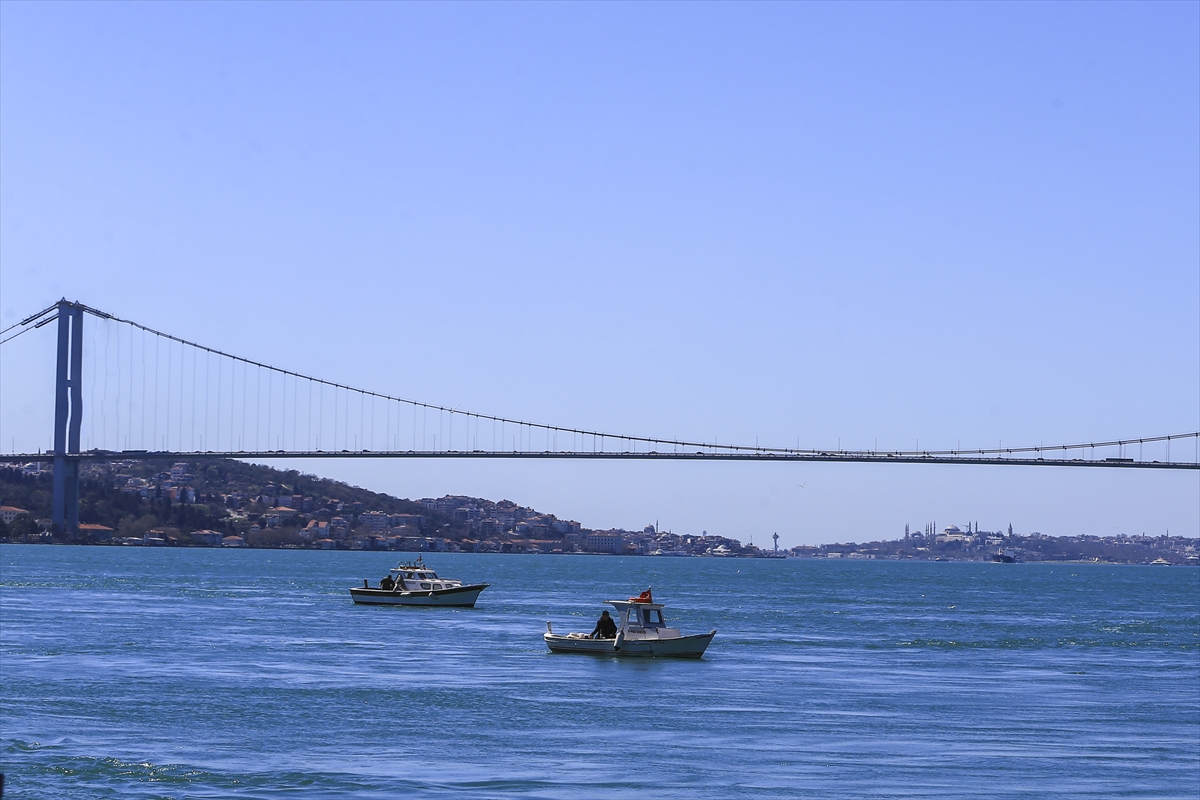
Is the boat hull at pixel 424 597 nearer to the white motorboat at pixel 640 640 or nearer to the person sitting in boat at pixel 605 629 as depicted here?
the person sitting in boat at pixel 605 629

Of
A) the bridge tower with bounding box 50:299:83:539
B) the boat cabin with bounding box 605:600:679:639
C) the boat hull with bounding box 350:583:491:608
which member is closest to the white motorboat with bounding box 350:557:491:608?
the boat hull with bounding box 350:583:491:608

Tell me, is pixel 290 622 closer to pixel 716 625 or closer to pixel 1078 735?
pixel 716 625

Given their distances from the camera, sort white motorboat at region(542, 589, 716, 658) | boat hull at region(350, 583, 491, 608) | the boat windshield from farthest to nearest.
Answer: boat hull at region(350, 583, 491, 608)
the boat windshield
white motorboat at region(542, 589, 716, 658)

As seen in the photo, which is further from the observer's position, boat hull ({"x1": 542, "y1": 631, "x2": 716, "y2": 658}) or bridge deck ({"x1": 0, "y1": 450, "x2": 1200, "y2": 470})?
bridge deck ({"x1": 0, "y1": 450, "x2": 1200, "y2": 470})

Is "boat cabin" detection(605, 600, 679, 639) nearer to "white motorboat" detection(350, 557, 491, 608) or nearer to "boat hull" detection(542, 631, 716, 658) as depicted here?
"boat hull" detection(542, 631, 716, 658)

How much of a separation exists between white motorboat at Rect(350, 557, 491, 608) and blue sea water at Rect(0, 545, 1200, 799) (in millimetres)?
8979

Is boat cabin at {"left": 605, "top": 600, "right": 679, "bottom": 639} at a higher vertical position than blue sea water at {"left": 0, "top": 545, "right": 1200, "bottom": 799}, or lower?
higher

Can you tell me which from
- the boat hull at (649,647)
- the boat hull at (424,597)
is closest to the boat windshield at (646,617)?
the boat hull at (649,647)

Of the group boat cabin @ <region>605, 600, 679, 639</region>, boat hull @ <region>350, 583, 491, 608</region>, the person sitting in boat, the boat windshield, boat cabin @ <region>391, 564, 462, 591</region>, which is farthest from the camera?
boat cabin @ <region>391, 564, 462, 591</region>

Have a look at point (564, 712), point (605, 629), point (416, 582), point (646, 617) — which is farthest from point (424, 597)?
point (564, 712)

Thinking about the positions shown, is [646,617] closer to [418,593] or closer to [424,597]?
[424,597]

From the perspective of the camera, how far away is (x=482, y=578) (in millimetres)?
107188

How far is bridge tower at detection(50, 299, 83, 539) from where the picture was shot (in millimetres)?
118312

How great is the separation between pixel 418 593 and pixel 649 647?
26.3 meters
